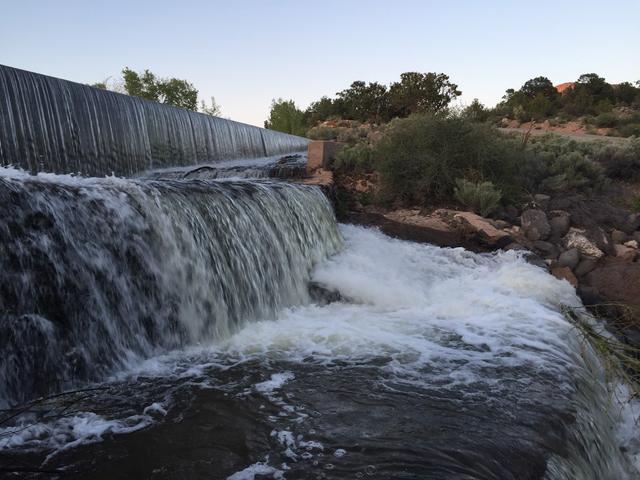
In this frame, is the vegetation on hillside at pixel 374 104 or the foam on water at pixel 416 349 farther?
the vegetation on hillside at pixel 374 104

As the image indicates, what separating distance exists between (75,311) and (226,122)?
52.4ft

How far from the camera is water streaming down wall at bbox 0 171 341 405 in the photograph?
3.97 metres

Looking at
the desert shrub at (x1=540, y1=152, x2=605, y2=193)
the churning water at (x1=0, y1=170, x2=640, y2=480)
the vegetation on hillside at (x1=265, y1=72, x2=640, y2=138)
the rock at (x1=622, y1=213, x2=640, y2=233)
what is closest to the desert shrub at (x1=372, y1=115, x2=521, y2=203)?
the desert shrub at (x1=540, y1=152, x2=605, y2=193)

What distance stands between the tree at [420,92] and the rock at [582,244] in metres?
25.7

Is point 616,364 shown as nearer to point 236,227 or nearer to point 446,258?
point 236,227

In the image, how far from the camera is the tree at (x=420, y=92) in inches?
1407

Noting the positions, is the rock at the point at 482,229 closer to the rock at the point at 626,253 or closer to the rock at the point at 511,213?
the rock at the point at 511,213

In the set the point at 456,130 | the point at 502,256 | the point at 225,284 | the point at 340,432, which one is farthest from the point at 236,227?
the point at 456,130

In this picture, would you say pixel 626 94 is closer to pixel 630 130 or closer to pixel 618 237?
pixel 630 130

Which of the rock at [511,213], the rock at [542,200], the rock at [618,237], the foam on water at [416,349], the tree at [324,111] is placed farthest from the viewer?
the tree at [324,111]

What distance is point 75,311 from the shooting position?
4.32 meters

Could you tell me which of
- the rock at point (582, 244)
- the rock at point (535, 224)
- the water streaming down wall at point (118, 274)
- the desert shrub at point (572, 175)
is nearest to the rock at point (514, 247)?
the rock at point (535, 224)

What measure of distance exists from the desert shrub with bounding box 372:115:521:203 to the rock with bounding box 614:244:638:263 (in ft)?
9.64

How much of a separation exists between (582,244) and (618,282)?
5.74 ft
